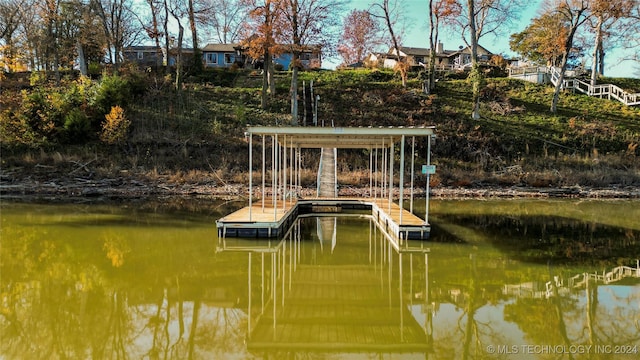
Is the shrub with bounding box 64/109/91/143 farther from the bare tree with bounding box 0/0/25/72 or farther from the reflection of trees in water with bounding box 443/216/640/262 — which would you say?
the reflection of trees in water with bounding box 443/216/640/262

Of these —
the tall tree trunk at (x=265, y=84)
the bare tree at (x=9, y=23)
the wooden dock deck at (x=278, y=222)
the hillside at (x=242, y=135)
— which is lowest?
the wooden dock deck at (x=278, y=222)

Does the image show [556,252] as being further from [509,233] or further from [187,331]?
[187,331]

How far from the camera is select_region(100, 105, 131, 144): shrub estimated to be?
84.0 ft

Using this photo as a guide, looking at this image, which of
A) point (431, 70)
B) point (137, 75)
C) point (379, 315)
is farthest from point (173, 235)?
point (431, 70)

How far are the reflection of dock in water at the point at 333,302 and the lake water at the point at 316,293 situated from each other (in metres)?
0.03

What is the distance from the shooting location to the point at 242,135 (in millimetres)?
27109

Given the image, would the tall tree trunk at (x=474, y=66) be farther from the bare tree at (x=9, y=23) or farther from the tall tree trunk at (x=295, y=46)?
the bare tree at (x=9, y=23)

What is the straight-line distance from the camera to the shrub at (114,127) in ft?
84.0

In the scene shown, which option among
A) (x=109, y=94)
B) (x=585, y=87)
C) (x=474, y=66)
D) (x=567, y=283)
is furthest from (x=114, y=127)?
(x=585, y=87)

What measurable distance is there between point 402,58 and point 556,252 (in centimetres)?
3015

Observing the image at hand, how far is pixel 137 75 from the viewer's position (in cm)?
3095

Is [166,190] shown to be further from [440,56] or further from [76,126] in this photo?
[440,56]

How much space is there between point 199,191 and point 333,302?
16161 millimetres

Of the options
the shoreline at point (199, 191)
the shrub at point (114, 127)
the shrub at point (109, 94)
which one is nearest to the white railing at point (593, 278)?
the shoreline at point (199, 191)
